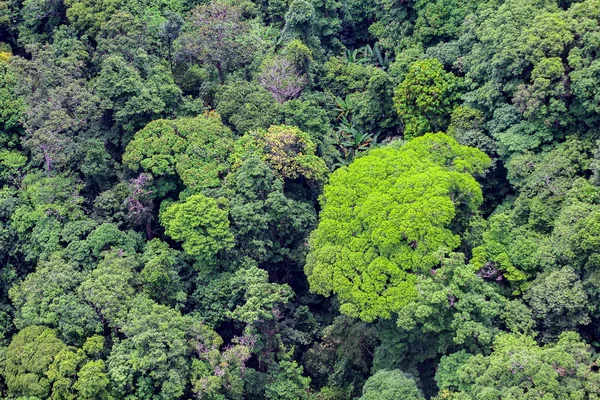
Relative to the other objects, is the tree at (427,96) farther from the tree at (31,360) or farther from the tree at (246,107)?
the tree at (31,360)

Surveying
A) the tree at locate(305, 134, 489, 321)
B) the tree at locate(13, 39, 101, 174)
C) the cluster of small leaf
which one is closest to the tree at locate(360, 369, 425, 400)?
the cluster of small leaf

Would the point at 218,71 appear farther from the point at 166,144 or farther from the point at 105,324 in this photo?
the point at 105,324

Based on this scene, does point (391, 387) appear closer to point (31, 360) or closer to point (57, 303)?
point (57, 303)

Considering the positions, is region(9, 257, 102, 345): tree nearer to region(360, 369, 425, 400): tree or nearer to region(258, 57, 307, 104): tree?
region(360, 369, 425, 400): tree

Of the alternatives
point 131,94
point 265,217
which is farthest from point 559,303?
point 131,94

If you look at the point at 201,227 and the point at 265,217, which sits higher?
the point at 201,227
